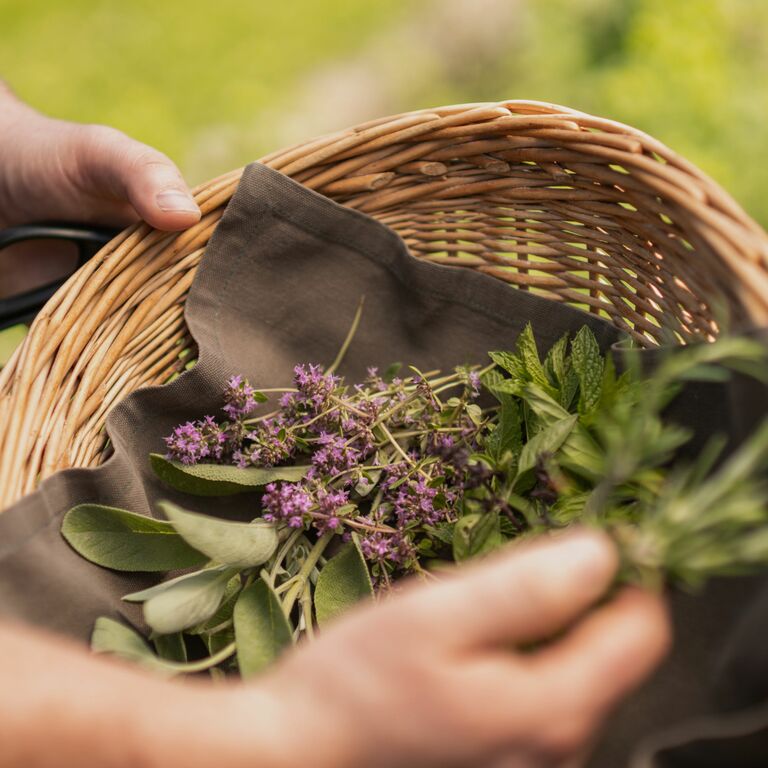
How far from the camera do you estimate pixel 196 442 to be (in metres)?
0.83

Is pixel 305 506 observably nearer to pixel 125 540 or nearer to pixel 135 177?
pixel 125 540

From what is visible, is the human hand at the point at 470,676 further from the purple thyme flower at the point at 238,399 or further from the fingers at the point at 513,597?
the purple thyme flower at the point at 238,399

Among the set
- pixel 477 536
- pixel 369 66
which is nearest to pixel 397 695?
pixel 477 536

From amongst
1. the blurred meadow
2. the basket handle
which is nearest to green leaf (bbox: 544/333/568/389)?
the basket handle

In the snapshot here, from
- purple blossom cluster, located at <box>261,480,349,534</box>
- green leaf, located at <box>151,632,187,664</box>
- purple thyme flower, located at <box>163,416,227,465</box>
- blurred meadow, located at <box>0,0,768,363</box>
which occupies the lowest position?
green leaf, located at <box>151,632,187,664</box>

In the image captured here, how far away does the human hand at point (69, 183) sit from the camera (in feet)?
2.76

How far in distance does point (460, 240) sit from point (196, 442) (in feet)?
1.28

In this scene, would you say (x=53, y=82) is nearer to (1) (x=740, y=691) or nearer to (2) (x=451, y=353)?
(2) (x=451, y=353)

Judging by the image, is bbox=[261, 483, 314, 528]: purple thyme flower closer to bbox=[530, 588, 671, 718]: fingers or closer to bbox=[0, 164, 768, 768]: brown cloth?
bbox=[0, 164, 768, 768]: brown cloth

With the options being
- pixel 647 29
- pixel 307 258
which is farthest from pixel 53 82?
pixel 307 258

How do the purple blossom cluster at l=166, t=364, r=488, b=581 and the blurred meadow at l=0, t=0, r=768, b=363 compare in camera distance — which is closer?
the purple blossom cluster at l=166, t=364, r=488, b=581

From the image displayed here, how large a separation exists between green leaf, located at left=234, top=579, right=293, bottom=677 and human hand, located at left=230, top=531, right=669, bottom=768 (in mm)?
250

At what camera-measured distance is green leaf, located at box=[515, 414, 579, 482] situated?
0.73 metres

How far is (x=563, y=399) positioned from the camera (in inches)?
31.3
